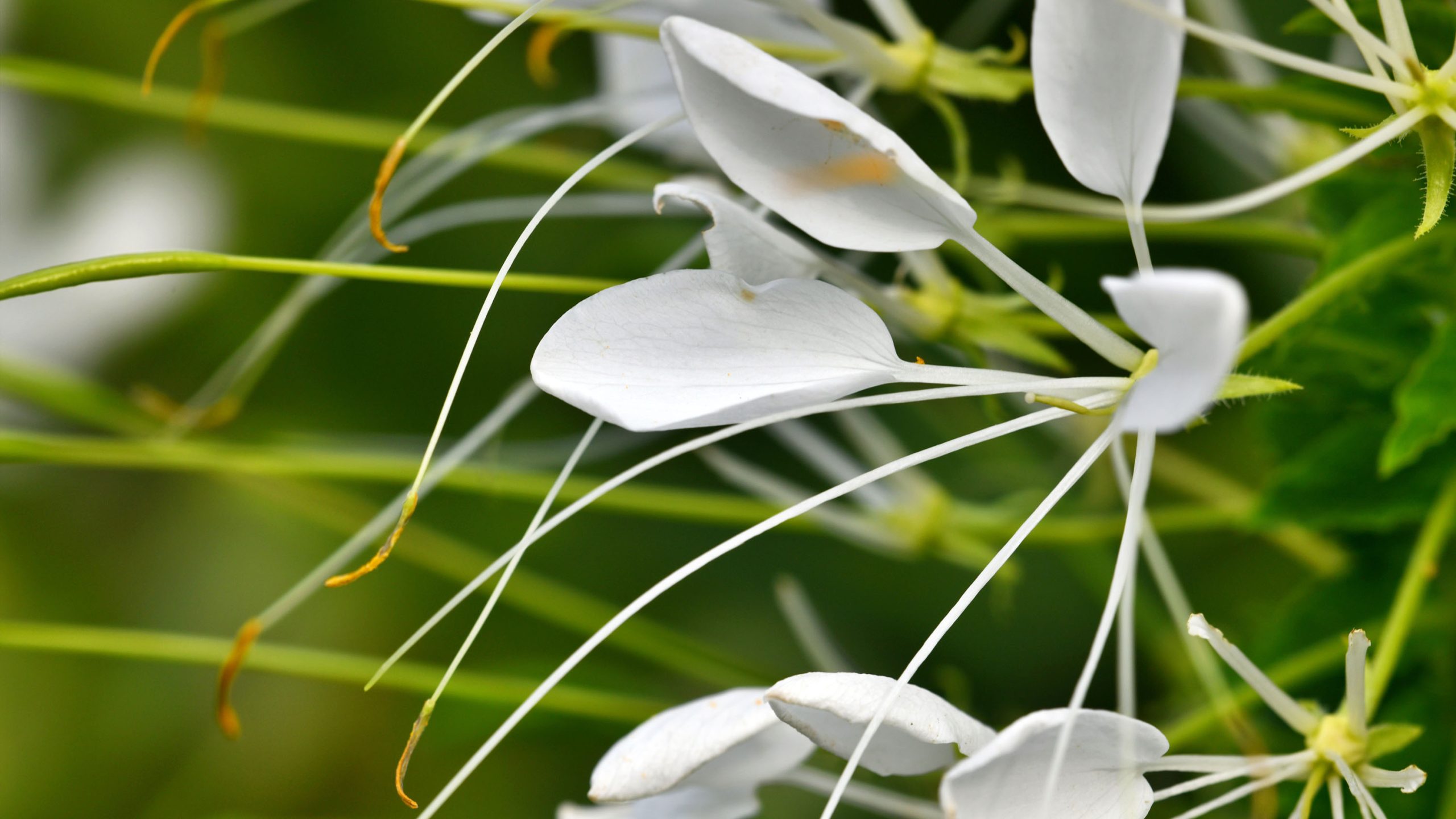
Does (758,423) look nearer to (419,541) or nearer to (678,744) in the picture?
(678,744)

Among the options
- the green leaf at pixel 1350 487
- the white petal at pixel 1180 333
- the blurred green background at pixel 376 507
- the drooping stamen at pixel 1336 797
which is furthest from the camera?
the blurred green background at pixel 376 507

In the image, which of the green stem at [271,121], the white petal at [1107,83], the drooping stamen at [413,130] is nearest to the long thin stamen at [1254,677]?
the white petal at [1107,83]

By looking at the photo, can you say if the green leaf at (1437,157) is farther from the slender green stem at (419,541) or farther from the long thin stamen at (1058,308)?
the slender green stem at (419,541)

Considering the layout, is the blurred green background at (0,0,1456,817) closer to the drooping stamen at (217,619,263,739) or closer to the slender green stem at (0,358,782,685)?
the slender green stem at (0,358,782,685)

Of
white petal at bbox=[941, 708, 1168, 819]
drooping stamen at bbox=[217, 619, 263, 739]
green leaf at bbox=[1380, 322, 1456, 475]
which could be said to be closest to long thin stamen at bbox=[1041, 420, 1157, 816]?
white petal at bbox=[941, 708, 1168, 819]

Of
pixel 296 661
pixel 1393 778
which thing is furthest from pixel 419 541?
pixel 1393 778

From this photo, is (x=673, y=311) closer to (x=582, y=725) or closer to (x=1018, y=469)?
(x=582, y=725)
